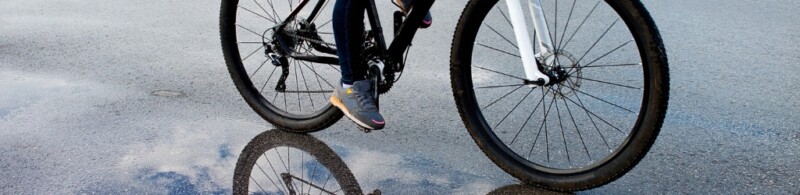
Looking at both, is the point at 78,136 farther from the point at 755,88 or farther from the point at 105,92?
the point at 755,88

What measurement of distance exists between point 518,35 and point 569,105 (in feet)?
5.19

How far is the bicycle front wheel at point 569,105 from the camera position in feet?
12.2

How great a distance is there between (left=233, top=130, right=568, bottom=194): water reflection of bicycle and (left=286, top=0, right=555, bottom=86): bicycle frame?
52 cm

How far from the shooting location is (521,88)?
591cm

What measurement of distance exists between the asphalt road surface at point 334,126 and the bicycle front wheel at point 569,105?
19cm

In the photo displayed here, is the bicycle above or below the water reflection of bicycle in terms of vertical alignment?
above

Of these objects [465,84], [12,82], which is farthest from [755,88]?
[12,82]

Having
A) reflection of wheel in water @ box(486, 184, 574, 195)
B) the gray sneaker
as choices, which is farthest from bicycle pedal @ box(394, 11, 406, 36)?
reflection of wheel in water @ box(486, 184, 574, 195)

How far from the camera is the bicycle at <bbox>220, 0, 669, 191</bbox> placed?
3.85 meters

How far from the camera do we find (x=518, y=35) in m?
Answer: 4.03

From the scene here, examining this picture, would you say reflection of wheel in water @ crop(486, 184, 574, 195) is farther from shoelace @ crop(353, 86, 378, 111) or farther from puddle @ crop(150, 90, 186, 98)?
puddle @ crop(150, 90, 186, 98)

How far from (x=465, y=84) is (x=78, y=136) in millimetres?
2029

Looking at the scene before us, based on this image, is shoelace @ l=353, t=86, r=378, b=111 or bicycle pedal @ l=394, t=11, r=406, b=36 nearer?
bicycle pedal @ l=394, t=11, r=406, b=36

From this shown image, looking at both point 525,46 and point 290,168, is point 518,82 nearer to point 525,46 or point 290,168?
point 290,168
